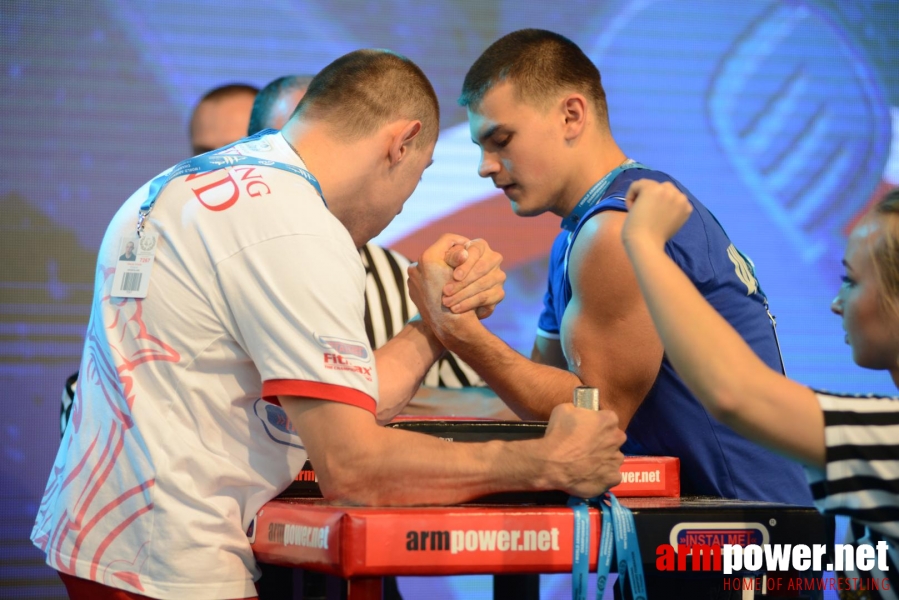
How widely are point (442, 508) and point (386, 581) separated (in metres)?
1.89

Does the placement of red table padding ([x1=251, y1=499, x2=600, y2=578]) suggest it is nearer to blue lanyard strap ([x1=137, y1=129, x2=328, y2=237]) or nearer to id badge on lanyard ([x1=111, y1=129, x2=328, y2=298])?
id badge on lanyard ([x1=111, y1=129, x2=328, y2=298])

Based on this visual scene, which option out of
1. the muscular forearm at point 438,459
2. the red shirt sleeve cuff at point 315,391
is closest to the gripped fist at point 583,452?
the muscular forearm at point 438,459

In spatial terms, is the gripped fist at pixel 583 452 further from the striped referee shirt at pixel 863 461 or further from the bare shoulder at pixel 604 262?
the bare shoulder at pixel 604 262

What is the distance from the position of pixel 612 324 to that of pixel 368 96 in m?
0.69

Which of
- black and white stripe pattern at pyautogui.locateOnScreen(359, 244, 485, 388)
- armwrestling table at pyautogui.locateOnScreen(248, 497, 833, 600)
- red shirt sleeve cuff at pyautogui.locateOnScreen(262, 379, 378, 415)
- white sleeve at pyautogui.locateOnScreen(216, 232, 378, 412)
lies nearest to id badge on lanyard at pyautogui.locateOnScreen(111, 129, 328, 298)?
white sleeve at pyautogui.locateOnScreen(216, 232, 378, 412)

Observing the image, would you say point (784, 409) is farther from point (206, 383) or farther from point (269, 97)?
point (269, 97)

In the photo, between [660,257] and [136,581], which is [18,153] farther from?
[660,257]

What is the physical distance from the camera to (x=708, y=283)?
212 cm

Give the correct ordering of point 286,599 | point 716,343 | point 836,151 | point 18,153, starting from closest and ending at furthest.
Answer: point 716,343 < point 286,599 < point 18,153 < point 836,151

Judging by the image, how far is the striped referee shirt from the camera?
1.37 m

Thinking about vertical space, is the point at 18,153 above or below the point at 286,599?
above

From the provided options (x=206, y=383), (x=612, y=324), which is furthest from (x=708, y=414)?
(x=206, y=383)

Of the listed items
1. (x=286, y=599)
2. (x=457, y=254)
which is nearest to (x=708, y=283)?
(x=457, y=254)

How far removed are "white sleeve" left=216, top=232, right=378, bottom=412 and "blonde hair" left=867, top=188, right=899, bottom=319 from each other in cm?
82
